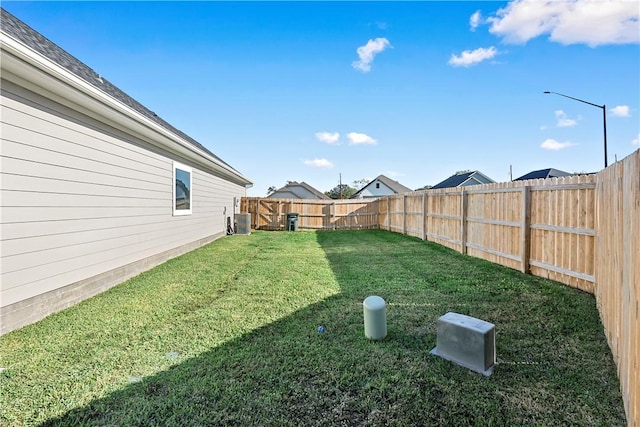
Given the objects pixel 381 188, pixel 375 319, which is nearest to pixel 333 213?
pixel 375 319

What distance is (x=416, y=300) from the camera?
4020 millimetres

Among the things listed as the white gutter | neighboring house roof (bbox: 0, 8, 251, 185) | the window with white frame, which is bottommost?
the window with white frame

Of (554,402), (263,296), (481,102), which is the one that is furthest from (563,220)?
(481,102)

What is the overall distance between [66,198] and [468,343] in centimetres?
481

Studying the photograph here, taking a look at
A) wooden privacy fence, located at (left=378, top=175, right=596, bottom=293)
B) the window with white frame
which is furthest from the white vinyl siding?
wooden privacy fence, located at (left=378, top=175, right=596, bottom=293)

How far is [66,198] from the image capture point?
3895 mm

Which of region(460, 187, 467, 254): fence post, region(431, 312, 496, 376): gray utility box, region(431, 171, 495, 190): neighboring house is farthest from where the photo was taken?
region(431, 171, 495, 190): neighboring house

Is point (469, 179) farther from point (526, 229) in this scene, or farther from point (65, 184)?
point (65, 184)

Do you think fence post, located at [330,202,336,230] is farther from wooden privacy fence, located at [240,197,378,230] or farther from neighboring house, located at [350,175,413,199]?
neighboring house, located at [350,175,413,199]

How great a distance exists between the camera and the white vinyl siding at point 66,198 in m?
3.17

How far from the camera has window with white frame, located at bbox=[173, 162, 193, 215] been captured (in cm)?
725

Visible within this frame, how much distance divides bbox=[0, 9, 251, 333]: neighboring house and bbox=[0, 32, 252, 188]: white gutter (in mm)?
11

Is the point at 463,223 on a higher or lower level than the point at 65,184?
lower

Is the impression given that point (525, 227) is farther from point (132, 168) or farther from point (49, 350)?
point (132, 168)
